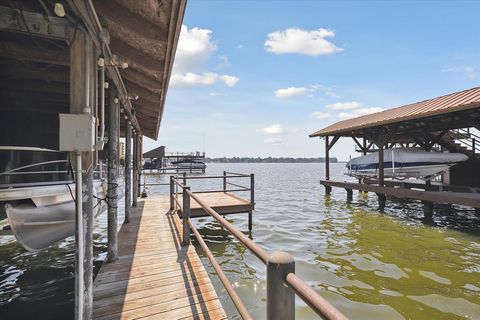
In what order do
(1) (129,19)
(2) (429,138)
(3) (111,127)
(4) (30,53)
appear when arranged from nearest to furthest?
(1) (129,19)
(4) (30,53)
(3) (111,127)
(2) (429,138)

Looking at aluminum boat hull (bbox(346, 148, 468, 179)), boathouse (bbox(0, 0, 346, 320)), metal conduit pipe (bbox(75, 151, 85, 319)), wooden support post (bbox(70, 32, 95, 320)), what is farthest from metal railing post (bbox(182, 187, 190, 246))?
aluminum boat hull (bbox(346, 148, 468, 179))

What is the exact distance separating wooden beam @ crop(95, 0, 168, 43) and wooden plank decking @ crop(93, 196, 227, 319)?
3235 millimetres

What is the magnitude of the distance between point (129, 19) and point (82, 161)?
5.24 feet

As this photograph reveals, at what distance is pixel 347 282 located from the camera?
18.8 feet

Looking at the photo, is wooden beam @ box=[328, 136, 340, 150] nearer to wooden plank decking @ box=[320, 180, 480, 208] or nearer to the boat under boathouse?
the boat under boathouse

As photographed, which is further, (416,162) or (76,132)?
(416,162)

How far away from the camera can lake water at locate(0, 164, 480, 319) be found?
4797 millimetres

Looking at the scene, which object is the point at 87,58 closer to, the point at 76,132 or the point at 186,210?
the point at 76,132

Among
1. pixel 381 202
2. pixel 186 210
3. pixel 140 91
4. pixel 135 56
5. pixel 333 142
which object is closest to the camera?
pixel 135 56

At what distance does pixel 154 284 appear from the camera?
4094 millimetres

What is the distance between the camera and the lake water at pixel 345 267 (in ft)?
15.7

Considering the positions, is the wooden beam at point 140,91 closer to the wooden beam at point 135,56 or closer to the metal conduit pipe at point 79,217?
the wooden beam at point 135,56

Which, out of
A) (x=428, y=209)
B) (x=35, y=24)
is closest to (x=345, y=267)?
(x=35, y=24)

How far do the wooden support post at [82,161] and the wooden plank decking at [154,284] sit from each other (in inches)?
21.2
